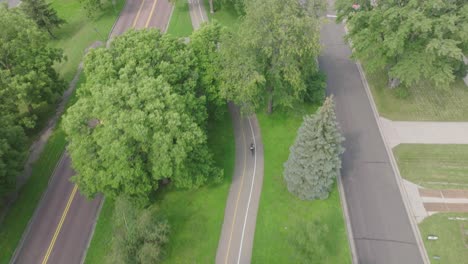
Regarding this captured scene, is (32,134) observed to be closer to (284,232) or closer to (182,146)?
(182,146)

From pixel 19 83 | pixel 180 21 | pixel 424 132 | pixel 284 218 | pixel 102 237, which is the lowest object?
pixel 424 132

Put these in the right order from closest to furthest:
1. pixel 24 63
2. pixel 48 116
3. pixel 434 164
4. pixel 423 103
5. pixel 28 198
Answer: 1. pixel 28 198
2. pixel 434 164
3. pixel 24 63
4. pixel 423 103
5. pixel 48 116

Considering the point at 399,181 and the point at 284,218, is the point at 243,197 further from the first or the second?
the point at 399,181

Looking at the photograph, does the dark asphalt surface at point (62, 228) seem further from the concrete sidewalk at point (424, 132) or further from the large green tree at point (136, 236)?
the concrete sidewalk at point (424, 132)

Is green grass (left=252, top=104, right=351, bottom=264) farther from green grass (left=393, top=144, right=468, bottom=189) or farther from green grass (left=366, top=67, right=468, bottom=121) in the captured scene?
green grass (left=366, top=67, right=468, bottom=121)

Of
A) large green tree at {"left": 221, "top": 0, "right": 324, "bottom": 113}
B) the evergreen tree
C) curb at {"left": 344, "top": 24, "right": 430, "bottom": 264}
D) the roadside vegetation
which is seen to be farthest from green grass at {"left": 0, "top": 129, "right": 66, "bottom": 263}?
curb at {"left": 344, "top": 24, "right": 430, "bottom": 264}

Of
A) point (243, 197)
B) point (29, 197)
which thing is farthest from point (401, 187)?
point (29, 197)
